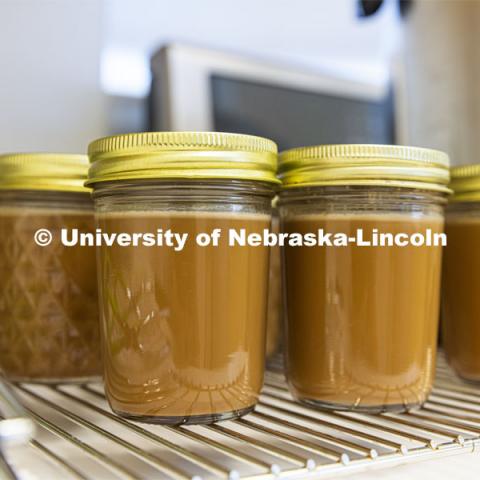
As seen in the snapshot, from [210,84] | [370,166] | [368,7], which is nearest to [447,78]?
[368,7]

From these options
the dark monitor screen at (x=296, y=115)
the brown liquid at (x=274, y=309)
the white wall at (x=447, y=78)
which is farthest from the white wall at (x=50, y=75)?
the white wall at (x=447, y=78)

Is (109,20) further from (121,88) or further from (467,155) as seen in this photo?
(467,155)

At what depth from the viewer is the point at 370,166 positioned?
1.66 ft

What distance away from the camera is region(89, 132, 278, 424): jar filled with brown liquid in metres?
0.47

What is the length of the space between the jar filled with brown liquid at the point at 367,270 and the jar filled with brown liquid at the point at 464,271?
0.06m

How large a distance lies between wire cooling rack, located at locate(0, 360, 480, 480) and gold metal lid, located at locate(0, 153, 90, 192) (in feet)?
0.59

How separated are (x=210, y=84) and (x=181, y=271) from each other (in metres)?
0.44

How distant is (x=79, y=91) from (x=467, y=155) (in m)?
0.49

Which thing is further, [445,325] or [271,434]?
[445,325]

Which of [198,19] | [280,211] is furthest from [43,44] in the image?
[280,211]

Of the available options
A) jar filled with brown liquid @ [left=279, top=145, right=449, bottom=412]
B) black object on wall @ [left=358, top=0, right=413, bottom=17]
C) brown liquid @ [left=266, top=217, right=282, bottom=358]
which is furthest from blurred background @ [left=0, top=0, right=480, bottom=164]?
jar filled with brown liquid @ [left=279, top=145, right=449, bottom=412]

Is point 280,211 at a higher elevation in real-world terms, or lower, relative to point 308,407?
higher

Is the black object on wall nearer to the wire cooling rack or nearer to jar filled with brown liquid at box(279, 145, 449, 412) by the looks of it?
jar filled with brown liquid at box(279, 145, 449, 412)

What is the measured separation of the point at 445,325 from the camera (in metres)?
0.64
